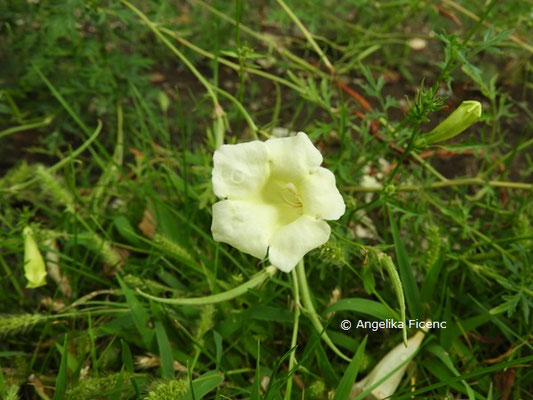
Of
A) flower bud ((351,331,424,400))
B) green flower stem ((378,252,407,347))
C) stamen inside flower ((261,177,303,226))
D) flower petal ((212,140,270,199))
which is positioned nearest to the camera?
green flower stem ((378,252,407,347))

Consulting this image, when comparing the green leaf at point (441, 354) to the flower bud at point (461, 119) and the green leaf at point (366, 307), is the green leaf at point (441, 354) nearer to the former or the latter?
the green leaf at point (366, 307)

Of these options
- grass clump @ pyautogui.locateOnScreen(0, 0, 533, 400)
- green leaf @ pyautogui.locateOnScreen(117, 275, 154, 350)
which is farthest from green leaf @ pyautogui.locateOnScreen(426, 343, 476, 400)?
green leaf @ pyautogui.locateOnScreen(117, 275, 154, 350)

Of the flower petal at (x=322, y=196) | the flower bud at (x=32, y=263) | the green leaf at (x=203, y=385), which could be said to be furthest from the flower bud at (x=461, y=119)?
the flower bud at (x=32, y=263)

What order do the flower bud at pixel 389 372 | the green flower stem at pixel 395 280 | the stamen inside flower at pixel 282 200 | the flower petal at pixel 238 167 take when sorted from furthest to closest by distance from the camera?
the flower bud at pixel 389 372 → the stamen inside flower at pixel 282 200 → the flower petal at pixel 238 167 → the green flower stem at pixel 395 280

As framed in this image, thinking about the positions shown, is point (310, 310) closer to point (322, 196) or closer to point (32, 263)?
point (322, 196)

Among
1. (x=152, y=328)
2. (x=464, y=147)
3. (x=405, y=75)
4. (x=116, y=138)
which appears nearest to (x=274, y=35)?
(x=405, y=75)

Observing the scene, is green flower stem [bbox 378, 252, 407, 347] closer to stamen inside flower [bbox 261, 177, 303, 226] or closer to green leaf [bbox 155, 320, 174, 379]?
stamen inside flower [bbox 261, 177, 303, 226]

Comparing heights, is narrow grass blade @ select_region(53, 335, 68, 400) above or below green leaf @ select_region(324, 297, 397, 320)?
below
